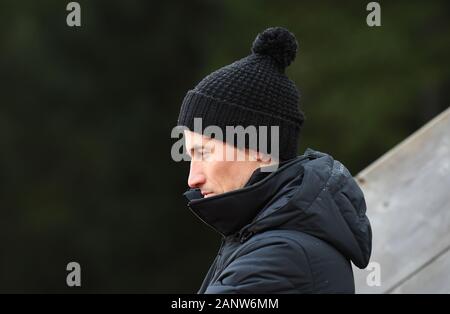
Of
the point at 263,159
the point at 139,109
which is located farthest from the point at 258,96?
the point at 139,109

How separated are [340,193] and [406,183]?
7.22 ft

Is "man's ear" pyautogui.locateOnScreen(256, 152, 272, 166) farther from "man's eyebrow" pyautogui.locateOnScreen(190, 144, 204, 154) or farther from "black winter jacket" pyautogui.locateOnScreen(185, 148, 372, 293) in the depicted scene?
"man's eyebrow" pyautogui.locateOnScreen(190, 144, 204, 154)

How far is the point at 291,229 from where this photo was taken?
6.28 feet

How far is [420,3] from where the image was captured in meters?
11.0

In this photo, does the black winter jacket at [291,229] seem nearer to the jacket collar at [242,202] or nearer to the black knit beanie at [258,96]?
the jacket collar at [242,202]

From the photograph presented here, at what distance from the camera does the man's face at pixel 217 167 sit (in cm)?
204

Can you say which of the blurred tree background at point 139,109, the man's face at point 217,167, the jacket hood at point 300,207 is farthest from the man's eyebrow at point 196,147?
the blurred tree background at point 139,109

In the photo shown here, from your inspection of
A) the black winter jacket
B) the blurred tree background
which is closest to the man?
the black winter jacket

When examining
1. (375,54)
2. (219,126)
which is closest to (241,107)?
(219,126)

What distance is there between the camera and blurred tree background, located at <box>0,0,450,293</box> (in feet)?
35.6

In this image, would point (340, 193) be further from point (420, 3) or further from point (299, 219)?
point (420, 3)

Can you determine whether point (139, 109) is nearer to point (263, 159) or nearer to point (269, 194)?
point (263, 159)

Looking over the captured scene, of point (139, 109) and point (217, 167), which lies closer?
point (217, 167)

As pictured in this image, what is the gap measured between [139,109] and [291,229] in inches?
374
